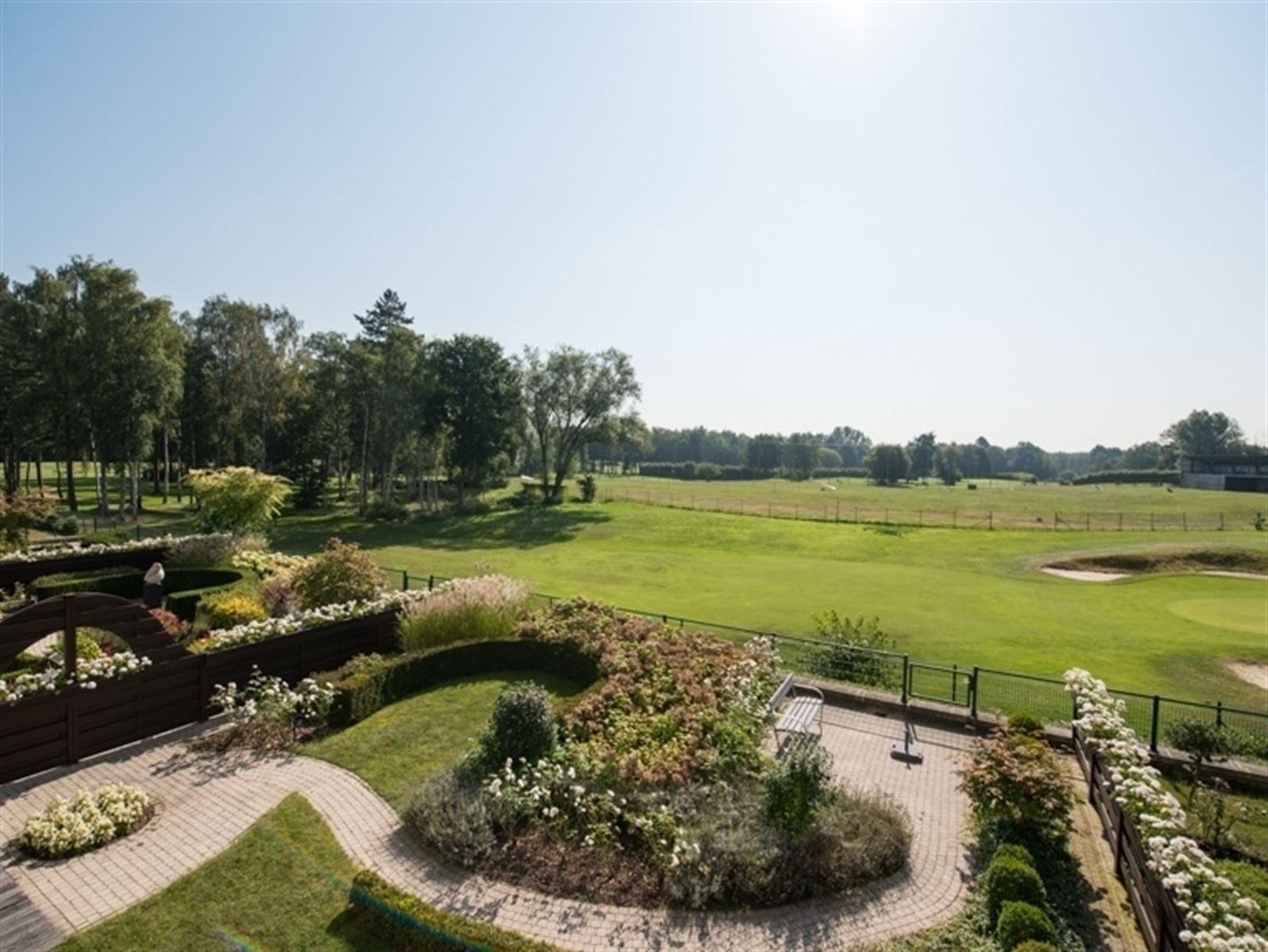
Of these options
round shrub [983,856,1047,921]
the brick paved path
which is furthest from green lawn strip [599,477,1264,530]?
round shrub [983,856,1047,921]

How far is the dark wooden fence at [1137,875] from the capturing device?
574 cm

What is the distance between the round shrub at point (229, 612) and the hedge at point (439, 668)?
162 inches

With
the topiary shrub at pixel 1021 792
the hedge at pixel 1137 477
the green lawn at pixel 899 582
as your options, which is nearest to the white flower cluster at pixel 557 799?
the topiary shrub at pixel 1021 792

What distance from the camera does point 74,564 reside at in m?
20.5

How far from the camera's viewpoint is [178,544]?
22484mm

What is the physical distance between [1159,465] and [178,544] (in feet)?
532

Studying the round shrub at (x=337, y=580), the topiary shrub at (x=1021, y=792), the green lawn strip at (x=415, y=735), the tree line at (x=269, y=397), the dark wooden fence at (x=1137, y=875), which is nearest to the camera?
the dark wooden fence at (x=1137, y=875)

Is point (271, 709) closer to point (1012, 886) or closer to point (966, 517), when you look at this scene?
point (1012, 886)

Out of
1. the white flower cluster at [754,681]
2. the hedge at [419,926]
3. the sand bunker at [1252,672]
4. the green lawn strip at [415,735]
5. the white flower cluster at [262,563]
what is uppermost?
the white flower cluster at [262,563]

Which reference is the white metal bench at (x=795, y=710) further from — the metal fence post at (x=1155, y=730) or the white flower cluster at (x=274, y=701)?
the white flower cluster at (x=274, y=701)

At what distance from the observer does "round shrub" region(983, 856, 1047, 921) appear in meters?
6.65

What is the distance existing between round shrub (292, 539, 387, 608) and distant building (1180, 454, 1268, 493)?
100 meters

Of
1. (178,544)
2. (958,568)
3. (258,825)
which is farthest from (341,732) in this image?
(958,568)

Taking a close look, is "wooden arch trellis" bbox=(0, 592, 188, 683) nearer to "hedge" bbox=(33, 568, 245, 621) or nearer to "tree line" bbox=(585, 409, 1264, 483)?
"hedge" bbox=(33, 568, 245, 621)
